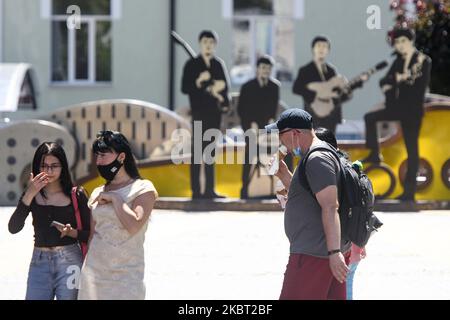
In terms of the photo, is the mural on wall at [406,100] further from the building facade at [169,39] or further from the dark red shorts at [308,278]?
the dark red shorts at [308,278]

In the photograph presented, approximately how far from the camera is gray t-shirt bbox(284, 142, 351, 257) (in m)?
5.71

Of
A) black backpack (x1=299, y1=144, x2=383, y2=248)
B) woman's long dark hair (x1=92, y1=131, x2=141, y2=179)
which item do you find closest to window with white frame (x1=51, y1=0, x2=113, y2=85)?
woman's long dark hair (x1=92, y1=131, x2=141, y2=179)

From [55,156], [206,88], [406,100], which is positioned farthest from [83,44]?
[55,156]

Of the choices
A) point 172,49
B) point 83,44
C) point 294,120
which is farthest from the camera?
point 83,44

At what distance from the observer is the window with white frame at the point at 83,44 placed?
61.3ft

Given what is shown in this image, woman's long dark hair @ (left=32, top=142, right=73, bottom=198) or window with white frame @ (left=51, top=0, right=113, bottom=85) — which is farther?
window with white frame @ (left=51, top=0, right=113, bottom=85)

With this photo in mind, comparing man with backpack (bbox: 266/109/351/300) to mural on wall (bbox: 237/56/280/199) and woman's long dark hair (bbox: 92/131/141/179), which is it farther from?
mural on wall (bbox: 237/56/280/199)

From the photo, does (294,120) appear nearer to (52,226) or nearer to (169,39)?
(52,226)

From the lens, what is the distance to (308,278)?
5809 millimetres

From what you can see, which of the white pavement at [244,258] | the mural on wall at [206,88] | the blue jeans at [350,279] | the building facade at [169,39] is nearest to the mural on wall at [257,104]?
the mural on wall at [206,88]

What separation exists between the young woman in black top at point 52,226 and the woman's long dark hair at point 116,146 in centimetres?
46

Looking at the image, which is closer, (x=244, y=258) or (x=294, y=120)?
(x=294, y=120)

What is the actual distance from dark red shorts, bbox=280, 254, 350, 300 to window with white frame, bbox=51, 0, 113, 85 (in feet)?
44.0

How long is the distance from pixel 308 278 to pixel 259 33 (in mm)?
13268
